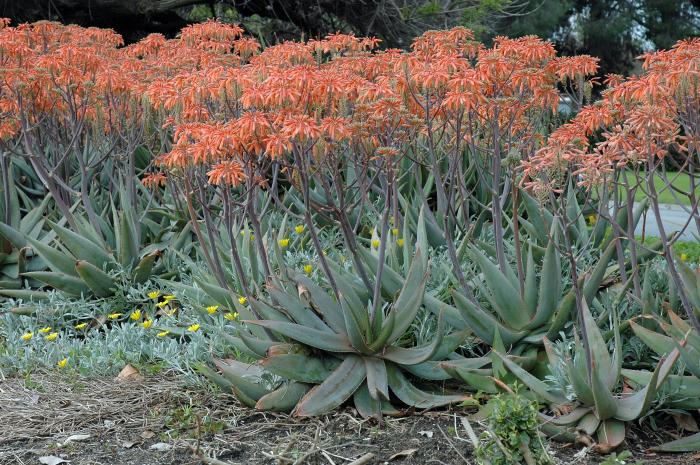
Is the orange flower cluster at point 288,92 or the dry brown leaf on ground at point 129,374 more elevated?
the orange flower cluster at point 288,92

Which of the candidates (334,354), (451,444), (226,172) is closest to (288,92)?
(226,172)

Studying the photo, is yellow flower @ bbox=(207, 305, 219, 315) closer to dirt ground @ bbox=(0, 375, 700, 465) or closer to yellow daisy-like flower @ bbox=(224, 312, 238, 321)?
yellow daisy-like flower @ bbox=(224, 312, 238, 321)

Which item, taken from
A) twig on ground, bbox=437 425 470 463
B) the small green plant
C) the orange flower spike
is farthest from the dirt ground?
the orange flower spike

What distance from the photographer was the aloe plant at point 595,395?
10.7ft

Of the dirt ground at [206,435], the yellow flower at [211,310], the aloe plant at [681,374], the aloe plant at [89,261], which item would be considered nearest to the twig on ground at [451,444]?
the dirt ground at [206,435]

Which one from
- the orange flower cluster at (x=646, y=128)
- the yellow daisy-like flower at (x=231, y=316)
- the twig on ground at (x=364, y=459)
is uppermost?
the orange flower cluster at (x=646, y=128)

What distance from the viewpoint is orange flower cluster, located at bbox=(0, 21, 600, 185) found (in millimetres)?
3803

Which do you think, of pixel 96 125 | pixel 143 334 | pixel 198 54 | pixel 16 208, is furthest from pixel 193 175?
pixel 16 208

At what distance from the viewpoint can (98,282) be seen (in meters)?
5.52

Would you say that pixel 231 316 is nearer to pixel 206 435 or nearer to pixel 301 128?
pixel 206 435

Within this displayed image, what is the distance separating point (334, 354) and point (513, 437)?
120cm

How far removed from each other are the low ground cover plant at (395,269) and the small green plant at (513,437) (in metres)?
0.01

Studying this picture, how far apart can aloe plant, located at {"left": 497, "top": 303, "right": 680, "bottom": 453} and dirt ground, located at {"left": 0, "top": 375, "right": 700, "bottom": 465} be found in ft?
0.35

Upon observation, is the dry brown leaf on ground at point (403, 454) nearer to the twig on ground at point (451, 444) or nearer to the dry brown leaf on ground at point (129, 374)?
the twig on ground at point (451, 444)
